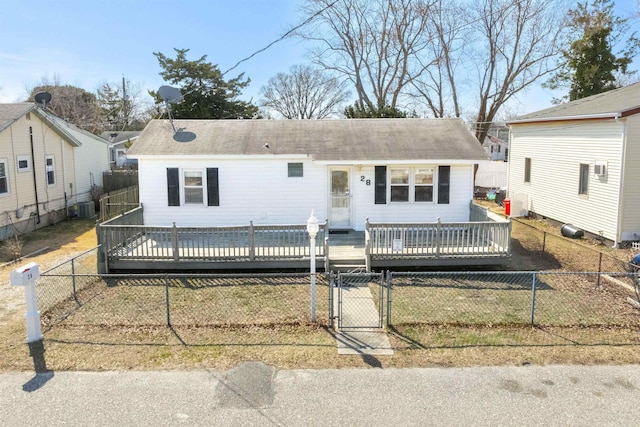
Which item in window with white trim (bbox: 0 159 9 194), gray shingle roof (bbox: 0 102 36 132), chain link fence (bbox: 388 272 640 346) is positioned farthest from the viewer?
window with white trim (bbox: 0 159 9 194)

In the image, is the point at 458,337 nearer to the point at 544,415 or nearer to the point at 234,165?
the point at 544,415

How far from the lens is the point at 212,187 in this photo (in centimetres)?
1416

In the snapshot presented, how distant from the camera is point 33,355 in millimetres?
7094

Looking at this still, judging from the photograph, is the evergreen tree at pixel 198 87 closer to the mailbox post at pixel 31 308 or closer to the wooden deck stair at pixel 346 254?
the wooden deck stair at pixel 346 254

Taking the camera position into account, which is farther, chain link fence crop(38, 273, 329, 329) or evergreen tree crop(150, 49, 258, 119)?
evergreen tree crop(150, 49, 258, 119)

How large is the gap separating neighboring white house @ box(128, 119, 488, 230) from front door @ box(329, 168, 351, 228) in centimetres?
3

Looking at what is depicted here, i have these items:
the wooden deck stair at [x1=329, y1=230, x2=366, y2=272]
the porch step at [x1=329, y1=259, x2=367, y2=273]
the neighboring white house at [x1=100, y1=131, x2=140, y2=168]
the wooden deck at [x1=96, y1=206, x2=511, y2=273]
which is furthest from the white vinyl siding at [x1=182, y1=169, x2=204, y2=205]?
the neighboring white house at [x1=100, y1=131, x2=140, y2=168]

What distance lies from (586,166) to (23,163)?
19796 mm

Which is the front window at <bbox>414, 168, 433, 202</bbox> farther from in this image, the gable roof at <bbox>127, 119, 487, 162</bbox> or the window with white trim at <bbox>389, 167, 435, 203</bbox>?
the gable roof at <bbox>127, 119, 487, 162</bbox>

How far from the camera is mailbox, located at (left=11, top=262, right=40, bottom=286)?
7262 mm

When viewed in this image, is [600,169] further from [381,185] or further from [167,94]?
[167,94]

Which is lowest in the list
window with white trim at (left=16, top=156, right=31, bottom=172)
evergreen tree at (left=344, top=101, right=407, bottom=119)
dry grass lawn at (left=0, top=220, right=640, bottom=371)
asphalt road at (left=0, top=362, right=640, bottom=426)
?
asphalt road at (left=0, top=362, right=640, bottom=426)

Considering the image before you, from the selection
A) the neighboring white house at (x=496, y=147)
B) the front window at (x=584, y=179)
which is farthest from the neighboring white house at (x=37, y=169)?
the neighboring white house at (x=496, y=147)

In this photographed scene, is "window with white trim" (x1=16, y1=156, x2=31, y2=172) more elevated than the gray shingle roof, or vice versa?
the gray shingle roof
